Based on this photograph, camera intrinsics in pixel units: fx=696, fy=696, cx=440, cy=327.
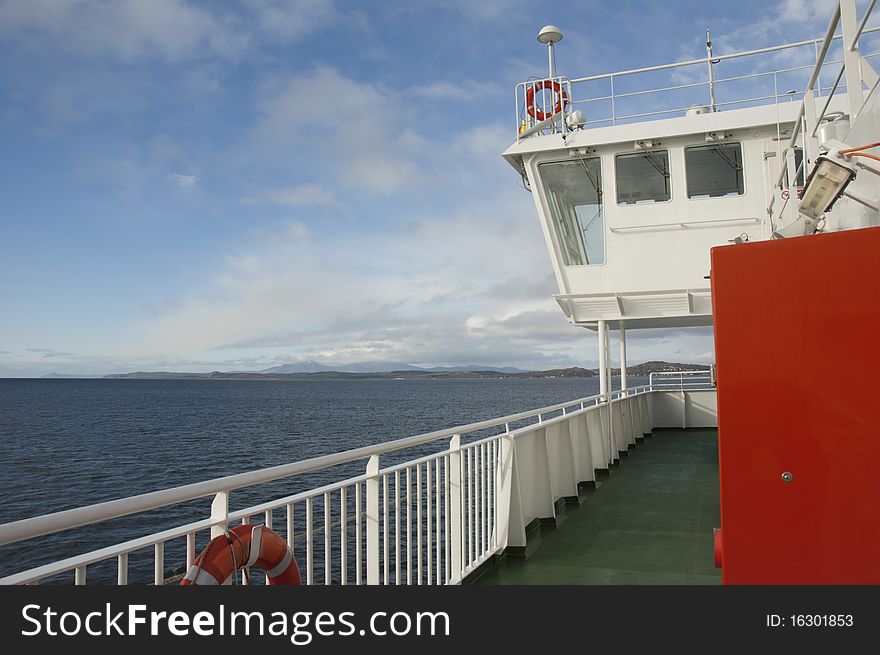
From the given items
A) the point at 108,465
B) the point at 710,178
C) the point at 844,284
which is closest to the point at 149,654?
the point at 844,284

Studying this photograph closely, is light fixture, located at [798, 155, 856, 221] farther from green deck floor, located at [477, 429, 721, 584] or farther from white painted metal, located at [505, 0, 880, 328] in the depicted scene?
white painted metal, located at [505, 0, 880, 328]

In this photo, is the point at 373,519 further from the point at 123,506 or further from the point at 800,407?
the point at 800,407

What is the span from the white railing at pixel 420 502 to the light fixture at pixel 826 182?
7.21 feet

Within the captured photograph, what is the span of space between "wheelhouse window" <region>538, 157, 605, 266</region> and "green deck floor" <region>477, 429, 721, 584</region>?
3821 millimetres

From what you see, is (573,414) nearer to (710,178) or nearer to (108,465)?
(710,178)

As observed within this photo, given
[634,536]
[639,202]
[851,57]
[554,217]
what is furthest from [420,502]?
[639,202]

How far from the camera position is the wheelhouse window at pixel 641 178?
11.4m

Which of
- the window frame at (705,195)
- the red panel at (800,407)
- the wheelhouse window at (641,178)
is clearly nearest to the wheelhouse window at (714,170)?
the window frame at (705,195)

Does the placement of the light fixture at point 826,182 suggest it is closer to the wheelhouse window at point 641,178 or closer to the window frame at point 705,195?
the window frame at point 705,195

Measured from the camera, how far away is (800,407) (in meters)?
2.61

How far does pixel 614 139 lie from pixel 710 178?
5.81 feet

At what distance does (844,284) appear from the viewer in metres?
2.56

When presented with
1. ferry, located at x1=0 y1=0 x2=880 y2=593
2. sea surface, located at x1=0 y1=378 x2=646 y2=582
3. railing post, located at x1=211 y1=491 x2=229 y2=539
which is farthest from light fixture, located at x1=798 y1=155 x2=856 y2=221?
sea surface, located at x1=0 y1=378 x2=646 y2=582

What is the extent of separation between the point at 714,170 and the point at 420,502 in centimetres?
931
